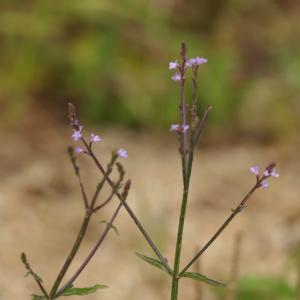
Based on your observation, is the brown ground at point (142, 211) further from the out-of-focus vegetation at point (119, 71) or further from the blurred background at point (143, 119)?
the out-of-focus vegetation at point (119, 71)

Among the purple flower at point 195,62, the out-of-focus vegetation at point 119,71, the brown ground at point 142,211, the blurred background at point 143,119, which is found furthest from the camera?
the out-of-focus vegetation at point 119,71

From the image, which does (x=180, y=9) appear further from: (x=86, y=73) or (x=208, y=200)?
(x=208, y=200)

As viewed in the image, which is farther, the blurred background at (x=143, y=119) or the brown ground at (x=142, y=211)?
the blurred background at (x=143, y=119)

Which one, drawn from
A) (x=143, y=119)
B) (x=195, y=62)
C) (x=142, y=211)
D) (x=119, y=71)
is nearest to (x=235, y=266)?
(x=195, y=62)

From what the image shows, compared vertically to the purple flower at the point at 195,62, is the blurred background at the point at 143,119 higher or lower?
higher

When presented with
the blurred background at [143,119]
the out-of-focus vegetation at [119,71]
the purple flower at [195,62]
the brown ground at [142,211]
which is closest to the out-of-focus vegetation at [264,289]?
the brown ground at [142,211]

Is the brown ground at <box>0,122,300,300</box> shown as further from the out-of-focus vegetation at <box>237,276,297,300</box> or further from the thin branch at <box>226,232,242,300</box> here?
the thin branch at <box>226,232,242,300</box>

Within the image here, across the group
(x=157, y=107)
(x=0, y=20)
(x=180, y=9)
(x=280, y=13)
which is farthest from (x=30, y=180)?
(x=280, y=13)

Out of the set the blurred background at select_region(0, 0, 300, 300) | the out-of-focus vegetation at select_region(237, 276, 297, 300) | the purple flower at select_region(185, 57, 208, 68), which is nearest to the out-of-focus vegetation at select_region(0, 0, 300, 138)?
the blurred background at select_region(0, 0, 300, 300)
